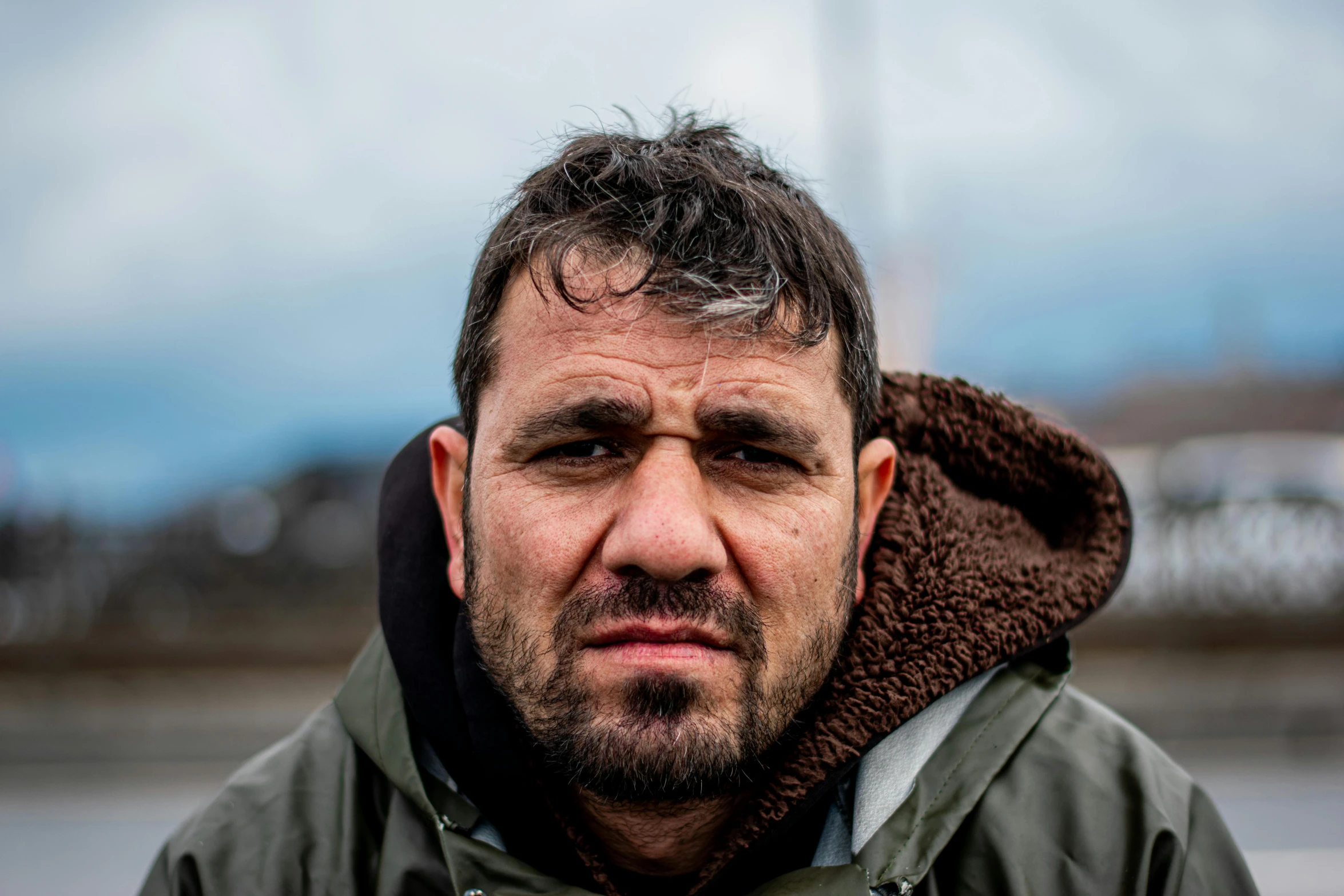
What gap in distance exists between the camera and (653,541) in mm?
1618

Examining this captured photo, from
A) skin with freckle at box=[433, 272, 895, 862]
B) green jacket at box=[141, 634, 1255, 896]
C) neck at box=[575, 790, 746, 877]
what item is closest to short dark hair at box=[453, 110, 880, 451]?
skin with freckle at box=[433, 272, 895, 862]

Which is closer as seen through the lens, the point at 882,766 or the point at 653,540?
the point at 653,540

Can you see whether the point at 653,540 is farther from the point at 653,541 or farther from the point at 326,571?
the point at 326,571

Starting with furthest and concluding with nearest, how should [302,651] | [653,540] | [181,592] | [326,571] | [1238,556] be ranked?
[326,571], [181,592], [302,651], [1238,556], [653,540]

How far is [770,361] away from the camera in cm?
176

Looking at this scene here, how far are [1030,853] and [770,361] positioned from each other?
945mm

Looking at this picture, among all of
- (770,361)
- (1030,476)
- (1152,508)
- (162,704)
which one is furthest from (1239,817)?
(162,704)

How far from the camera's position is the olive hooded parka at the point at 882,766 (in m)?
1.76

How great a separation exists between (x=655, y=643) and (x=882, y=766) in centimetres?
51

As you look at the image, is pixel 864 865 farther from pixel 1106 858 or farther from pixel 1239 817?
pixel 1239 817

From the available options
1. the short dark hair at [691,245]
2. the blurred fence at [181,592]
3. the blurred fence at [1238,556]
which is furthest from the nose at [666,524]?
the blurred fence at [181,592]

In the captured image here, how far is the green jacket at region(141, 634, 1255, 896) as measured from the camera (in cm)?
174

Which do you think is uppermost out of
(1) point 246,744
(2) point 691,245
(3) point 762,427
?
(2) point 691,245

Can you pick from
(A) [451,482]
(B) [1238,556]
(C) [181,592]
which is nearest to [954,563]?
(A) [451,482]
